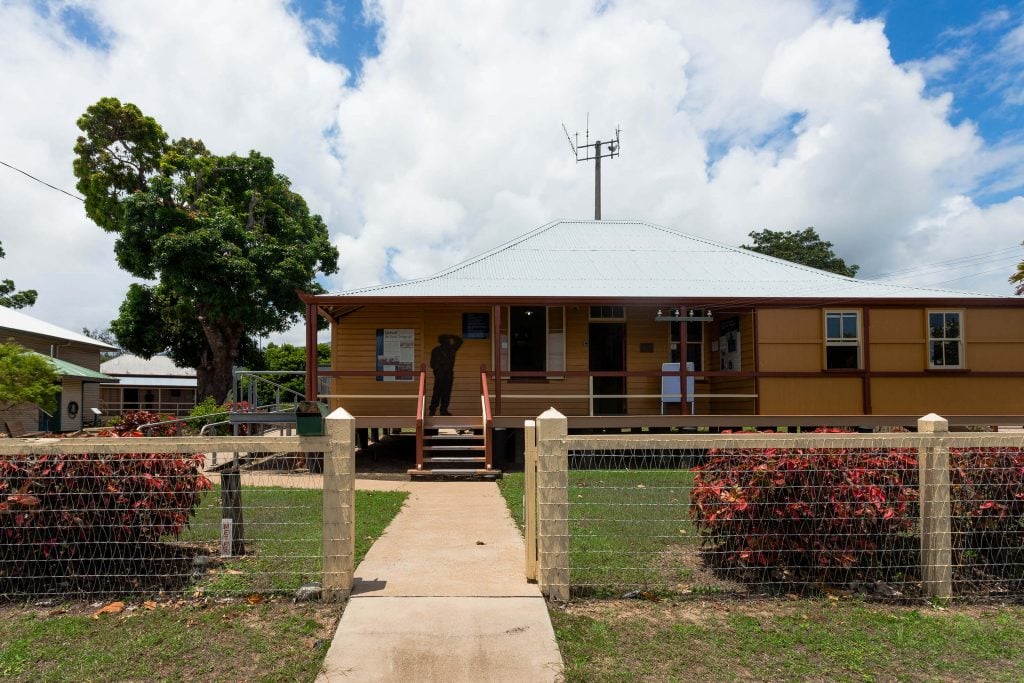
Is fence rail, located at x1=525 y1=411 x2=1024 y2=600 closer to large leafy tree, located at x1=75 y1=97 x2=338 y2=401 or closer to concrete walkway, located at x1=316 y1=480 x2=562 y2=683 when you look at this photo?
concrete walkway, located at x1=316 y1=480 x2=562 y2=683

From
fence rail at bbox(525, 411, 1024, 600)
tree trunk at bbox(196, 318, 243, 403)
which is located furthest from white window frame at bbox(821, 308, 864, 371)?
tree trunk at bbox(196, 318, 243, 403)

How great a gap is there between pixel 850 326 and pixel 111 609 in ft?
47.5

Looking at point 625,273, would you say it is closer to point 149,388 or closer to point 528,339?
point 528,339

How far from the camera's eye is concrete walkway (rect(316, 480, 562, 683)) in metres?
3.94

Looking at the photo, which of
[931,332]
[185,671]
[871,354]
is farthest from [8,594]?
[931,332]

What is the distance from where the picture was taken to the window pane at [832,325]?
14.2 metres

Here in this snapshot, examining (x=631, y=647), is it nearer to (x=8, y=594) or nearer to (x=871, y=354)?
(x=8, y=594)

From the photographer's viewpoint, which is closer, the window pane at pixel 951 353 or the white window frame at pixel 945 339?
the white window frame at pixel 945 339

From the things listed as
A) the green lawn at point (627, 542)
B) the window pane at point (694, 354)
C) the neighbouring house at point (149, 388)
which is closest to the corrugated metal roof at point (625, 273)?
the window pane at point (694, 354)

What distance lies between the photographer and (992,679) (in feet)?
12.7

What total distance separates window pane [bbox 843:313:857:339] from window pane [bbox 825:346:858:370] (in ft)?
0.92

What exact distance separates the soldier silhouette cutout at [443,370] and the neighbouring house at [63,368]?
18.4 metres

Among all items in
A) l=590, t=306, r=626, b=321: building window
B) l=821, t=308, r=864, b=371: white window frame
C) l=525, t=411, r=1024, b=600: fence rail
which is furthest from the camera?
l=590, t=306, r=626, b=321: building window

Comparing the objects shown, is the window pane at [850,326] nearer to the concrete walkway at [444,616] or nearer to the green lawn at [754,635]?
the green lawn at [754,635]
